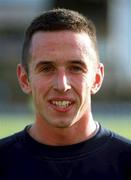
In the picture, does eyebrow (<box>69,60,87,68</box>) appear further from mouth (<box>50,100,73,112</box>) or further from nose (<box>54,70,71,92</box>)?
mouth (<box>50,100,73,112</box>)

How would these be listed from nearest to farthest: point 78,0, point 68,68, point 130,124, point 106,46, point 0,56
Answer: point 68,68, point 130,124, point 0,56, point 106,46, point 78,0

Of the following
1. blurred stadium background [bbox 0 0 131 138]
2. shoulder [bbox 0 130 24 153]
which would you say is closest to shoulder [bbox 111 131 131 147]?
shoulder [bbox 0 130 24 153]

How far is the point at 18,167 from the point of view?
3818mm

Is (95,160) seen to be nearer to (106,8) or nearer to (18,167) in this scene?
(18,167)

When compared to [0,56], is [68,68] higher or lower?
higher

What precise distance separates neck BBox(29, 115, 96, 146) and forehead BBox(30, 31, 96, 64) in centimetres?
35

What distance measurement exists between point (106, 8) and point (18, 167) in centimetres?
2666

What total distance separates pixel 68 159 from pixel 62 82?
381 mm

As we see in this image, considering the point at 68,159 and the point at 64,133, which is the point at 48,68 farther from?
the point at 68,159

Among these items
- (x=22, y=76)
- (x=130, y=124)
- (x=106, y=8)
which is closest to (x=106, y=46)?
(x=106, y=8)

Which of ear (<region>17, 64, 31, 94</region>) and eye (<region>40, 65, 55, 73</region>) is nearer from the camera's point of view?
eye (<region>40, 65, 55, 73</region>)

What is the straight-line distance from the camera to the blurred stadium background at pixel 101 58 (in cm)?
1786

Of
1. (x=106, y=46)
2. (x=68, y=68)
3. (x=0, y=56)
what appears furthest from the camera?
(x=106, y=46)

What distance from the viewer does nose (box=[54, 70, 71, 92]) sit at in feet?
12.0
